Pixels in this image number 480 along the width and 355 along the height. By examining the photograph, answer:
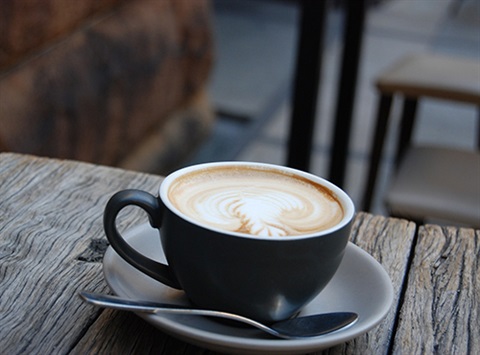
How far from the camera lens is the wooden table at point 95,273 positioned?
18.5 inches

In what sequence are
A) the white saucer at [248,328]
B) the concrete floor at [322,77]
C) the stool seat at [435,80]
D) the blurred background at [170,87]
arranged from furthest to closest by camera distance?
the concrete floor at [322,77] → the stool seat at [435,80] → the blurred background at [170,87] → the white saucer at [248,328]

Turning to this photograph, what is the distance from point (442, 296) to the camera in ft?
1.78

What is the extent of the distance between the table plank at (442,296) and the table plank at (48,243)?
208 millimetres

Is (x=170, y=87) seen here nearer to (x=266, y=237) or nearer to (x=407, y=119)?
(x=407, y=119)

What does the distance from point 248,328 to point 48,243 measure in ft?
0.63

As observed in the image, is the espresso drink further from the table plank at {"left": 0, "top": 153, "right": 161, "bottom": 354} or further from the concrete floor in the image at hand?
the concrete floor

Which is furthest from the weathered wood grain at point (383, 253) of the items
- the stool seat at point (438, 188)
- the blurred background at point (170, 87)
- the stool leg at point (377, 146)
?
the stool leg at point (377, 146)

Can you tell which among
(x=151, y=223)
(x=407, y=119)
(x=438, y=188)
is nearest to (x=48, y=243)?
(x=151, y=223)

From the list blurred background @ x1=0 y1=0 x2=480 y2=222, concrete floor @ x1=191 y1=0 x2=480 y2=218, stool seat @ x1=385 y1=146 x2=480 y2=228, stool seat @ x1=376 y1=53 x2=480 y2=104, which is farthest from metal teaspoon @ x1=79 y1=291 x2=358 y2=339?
concrete floor @ x1=191 y1=0 x2=480 y2=218

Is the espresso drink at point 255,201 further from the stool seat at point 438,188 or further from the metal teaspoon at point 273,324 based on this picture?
the stool seat at point 438,188

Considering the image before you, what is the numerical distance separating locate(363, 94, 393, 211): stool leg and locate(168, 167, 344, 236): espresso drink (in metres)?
1.13

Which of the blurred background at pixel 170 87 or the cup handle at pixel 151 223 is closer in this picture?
the cup handle at pixel 151 223

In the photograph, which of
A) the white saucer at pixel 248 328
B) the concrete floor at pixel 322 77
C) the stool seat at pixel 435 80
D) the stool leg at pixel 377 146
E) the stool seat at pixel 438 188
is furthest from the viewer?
the concrete floor at pixel 322 77

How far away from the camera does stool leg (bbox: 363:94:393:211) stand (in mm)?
1620
